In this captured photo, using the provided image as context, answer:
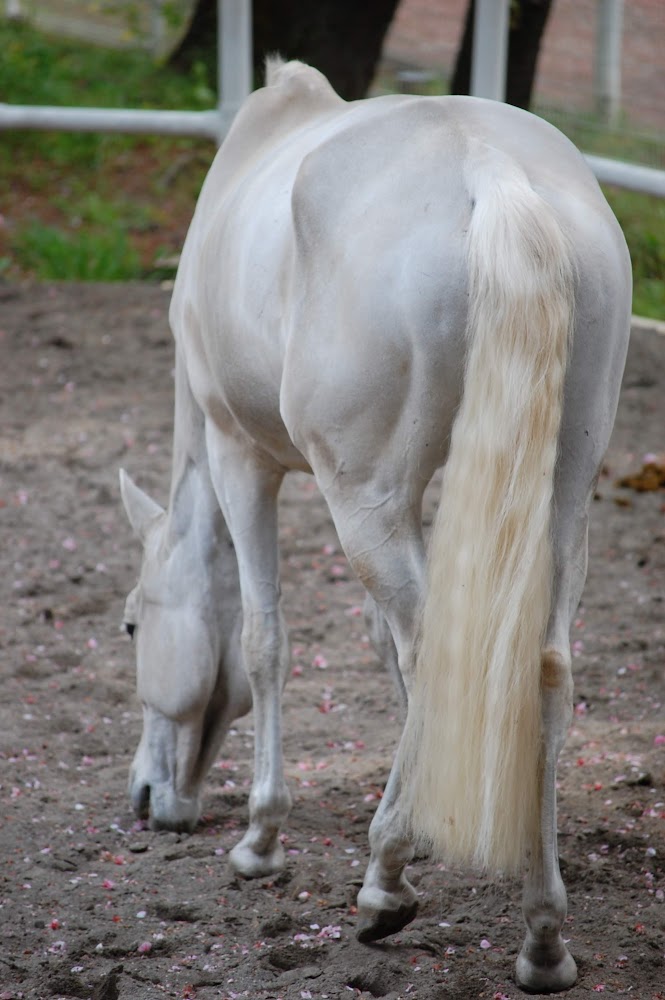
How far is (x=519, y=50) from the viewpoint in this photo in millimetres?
8344

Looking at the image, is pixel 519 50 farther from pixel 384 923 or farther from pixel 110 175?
pixel 384 923

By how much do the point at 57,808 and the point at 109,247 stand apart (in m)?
5.34

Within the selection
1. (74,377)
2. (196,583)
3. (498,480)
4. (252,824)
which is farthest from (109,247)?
(498,480)

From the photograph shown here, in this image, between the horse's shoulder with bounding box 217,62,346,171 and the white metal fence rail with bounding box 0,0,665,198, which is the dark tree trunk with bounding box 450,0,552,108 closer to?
A: the white metal fence rail with bounding box 0,0,665,198

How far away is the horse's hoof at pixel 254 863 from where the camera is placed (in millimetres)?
3230

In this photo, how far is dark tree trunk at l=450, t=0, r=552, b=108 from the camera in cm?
821

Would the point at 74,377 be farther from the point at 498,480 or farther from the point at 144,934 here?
the point at 498,480

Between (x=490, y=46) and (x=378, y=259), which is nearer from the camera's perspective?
(x=378, y=259)

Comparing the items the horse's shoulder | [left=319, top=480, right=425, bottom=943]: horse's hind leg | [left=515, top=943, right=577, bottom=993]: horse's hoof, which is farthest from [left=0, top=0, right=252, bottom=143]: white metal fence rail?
[left=515, top=943, right=577, bottom=993]: horse's hoof

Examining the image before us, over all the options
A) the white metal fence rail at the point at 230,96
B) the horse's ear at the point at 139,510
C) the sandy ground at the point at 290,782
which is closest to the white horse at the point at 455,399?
the sandy ground at the point at 290,782

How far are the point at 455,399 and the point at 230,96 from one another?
570 cm

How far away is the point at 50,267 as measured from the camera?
8.28 meters

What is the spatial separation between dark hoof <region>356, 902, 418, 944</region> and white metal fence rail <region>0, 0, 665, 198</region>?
4411 mm

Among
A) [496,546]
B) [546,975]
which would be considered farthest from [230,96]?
[546,975]
